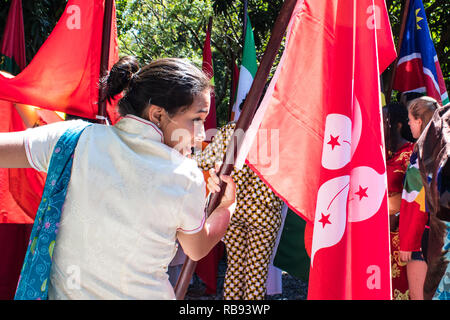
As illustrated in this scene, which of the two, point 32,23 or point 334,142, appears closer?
point 334,142

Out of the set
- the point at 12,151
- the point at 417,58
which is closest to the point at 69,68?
the point at 12,151

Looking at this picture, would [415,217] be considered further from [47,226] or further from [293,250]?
[47,226]

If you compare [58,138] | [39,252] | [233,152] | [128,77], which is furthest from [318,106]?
[39,252]

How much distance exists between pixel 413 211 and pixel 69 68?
228 cm

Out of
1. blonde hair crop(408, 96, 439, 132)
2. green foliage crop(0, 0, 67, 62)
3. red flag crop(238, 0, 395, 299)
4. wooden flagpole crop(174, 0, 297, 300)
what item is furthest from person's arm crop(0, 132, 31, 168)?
green foliage crop(0, 0, 67, 62)

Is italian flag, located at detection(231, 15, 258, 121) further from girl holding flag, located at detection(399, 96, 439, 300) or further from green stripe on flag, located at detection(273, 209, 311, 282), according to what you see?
girl holding flag, located at detection(399, 96, 439, 300)

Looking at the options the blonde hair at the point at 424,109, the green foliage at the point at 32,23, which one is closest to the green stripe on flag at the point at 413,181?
the blonde hair at the point at 424,109

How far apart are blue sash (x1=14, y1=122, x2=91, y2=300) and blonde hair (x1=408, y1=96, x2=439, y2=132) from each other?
250 cm

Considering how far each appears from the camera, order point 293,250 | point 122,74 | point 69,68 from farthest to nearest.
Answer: point 293,250, point 69,68, point 122,74

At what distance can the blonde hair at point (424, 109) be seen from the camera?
312 cm

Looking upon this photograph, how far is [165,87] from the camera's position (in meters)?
1.41

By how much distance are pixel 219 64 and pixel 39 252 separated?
670 inches

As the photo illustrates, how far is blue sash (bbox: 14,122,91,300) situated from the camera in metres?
1.29

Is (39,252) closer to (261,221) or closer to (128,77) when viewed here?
(128,77)
